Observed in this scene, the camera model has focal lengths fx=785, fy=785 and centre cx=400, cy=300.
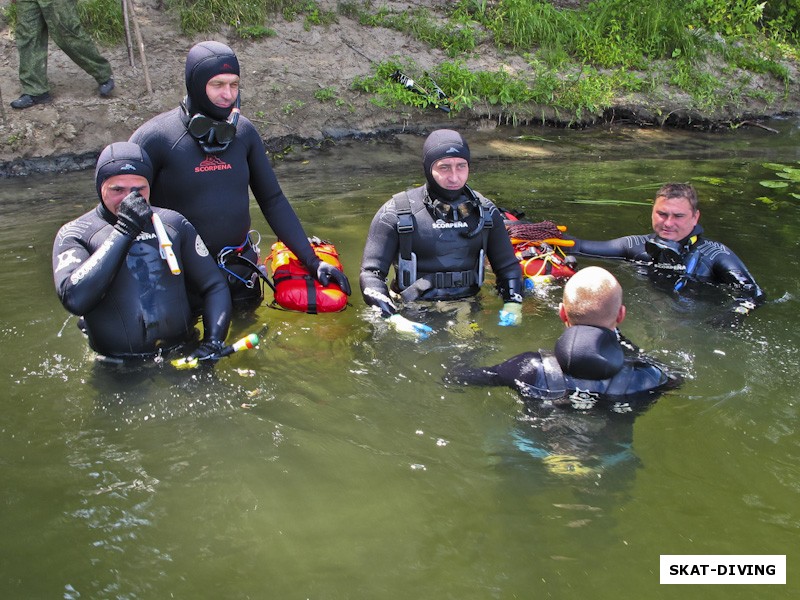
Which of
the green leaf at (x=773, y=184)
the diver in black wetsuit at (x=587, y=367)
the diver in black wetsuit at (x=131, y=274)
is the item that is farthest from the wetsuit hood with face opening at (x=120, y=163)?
the green leaf at (x=773, y=184)

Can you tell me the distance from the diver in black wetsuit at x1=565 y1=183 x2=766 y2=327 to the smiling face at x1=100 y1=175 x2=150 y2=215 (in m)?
3.69

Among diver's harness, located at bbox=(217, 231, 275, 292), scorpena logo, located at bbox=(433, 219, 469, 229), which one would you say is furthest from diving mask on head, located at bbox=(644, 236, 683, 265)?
diver's harness, located at bbox=(217, 231, 275, 292)

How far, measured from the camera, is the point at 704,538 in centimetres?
329

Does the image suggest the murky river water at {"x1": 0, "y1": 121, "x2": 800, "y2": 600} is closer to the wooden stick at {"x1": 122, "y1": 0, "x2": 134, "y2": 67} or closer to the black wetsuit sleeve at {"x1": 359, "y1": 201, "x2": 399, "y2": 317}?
the black wetsuit sleeve at {"x1": 359, "y1": 201, "x2": 399, "y2": 317}

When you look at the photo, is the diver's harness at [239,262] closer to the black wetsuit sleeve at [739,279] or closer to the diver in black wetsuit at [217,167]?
the diver in black wetsuit at [217,167]

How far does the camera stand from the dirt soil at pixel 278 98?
8836 millimetres

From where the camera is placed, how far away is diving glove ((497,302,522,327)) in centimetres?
485

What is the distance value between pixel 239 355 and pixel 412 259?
4.14ft

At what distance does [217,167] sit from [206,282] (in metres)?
0.78

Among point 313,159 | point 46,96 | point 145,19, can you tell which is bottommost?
point 313,159

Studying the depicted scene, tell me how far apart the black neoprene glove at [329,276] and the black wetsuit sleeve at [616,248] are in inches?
81.6

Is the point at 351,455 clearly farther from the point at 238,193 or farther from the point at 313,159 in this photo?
the point at 313,159

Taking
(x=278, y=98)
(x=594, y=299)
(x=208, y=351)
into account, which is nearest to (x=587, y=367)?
(x=594, y=299)

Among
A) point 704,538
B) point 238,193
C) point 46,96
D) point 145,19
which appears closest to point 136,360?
point 238,193
